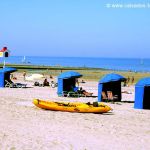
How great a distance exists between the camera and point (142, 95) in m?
20.7

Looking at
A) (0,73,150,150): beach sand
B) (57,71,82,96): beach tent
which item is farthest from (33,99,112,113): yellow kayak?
(57,71,82,96): beach tent

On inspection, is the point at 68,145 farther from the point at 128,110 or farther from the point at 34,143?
the point at 128,110

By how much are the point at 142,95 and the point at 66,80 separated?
280 inches

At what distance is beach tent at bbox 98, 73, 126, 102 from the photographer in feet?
76.2

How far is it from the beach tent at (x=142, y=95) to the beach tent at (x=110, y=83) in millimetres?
2522

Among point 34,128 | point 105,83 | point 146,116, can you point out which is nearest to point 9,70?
point 105,83

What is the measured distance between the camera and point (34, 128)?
13.3 m

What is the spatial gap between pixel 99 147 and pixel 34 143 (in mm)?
1667

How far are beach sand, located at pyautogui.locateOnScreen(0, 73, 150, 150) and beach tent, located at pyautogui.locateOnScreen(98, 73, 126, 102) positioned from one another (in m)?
4.57

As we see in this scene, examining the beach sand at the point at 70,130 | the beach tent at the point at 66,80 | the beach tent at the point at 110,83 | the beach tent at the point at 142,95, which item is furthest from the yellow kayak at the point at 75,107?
the beach tent at the point at 66,80

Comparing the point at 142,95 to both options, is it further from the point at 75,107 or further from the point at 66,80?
the point at 66,80

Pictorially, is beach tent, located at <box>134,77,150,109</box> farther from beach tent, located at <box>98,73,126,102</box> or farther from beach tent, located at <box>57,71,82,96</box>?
beach tent, located at <box>57,71,82,96</box>

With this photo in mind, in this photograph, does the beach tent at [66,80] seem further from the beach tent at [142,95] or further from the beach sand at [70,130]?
the beach sand at [70,130]

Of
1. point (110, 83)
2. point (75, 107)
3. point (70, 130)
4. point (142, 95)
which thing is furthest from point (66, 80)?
point (70, 130)
